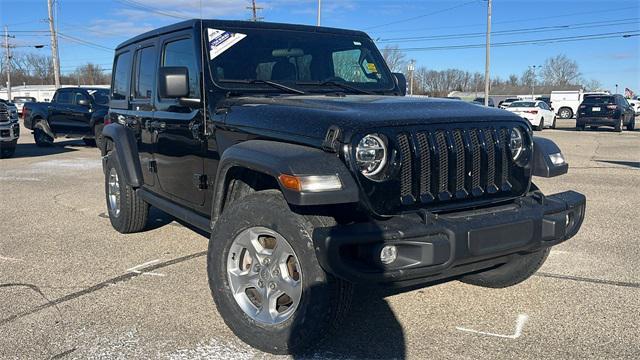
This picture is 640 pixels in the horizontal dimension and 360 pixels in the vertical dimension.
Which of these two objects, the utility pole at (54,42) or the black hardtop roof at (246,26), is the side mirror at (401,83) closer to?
the black hardtop roof at (246,26)

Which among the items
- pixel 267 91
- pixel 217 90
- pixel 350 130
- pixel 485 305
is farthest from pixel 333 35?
pixel 485 305

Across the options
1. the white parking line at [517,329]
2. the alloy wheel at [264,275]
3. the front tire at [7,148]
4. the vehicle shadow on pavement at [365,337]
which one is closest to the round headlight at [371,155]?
the alloy wheel at [264,275]

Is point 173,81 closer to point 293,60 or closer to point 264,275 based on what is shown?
point 293,60

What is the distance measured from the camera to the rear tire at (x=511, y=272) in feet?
13.0

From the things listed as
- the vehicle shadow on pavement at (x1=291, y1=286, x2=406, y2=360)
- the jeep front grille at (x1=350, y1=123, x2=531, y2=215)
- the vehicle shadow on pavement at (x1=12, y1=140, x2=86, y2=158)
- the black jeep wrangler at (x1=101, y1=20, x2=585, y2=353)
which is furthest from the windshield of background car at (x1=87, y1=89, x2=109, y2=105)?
the jeep front grille at (x1=350, y1=123, x2=531, y2=215)

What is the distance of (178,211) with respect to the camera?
454 centimetres

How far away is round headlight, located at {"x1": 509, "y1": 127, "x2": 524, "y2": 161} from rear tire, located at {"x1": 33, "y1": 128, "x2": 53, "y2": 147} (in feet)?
51.7

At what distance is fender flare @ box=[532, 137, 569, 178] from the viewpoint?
3.76 m

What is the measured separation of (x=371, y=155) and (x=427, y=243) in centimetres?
56

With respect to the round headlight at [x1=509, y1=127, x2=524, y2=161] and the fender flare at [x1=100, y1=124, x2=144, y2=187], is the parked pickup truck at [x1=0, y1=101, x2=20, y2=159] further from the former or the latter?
the round headlight at [x1=509, y1=127, x2=524, y2=161]

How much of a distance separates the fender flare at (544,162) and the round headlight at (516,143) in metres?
0.23

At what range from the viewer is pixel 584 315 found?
376 cm

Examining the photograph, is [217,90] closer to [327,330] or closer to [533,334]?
[327,330]

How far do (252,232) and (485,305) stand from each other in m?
1.81
